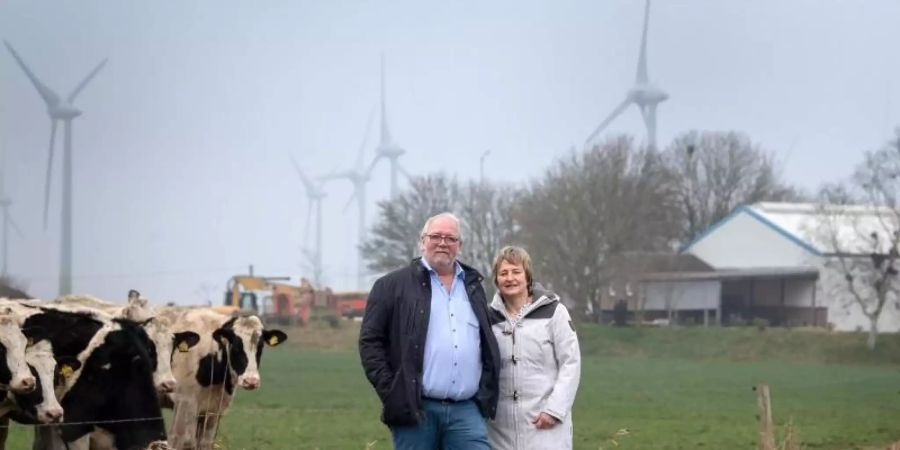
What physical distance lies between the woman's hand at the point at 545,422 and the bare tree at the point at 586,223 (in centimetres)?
7315

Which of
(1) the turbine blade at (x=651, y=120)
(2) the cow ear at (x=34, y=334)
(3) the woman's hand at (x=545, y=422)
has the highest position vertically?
(1) the turbine blade at (x=651, y=120)

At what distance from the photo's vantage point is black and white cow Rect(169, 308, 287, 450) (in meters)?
16.0

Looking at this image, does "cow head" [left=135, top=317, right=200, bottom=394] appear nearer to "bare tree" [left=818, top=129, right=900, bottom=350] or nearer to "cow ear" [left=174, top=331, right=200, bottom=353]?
"cow ear" [left=174, top=331, right=200, bottom=353]

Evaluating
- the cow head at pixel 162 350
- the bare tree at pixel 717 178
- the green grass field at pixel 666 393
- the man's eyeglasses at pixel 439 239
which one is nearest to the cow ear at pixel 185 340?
the cow head at pixel 162 350

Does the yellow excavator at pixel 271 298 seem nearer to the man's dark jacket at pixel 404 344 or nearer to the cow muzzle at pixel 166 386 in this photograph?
the cow muzzle at pixel 166 386

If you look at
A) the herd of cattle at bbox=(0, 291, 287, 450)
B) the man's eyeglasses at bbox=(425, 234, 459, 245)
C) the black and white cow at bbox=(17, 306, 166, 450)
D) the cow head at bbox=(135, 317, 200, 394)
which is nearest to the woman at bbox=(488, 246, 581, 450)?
the man's eyeglasses at bbox=(425, 234, 459, 245)

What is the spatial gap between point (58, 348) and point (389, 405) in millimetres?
5233

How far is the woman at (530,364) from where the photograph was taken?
9453mm

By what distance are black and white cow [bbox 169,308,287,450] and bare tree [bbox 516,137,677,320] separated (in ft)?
217

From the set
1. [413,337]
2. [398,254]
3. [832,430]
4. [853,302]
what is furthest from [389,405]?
[398,254]

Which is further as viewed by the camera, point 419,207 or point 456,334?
point 419,207

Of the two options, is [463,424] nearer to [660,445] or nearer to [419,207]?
[660,445]

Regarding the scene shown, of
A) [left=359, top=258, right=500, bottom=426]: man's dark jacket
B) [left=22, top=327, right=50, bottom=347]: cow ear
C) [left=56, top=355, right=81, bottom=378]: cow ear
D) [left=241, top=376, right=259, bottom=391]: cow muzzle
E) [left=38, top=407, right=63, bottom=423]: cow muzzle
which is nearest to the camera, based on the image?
[left=359, top=258, right=500, bottom=426]: man's dark jacket

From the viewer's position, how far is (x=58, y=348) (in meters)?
13.5
